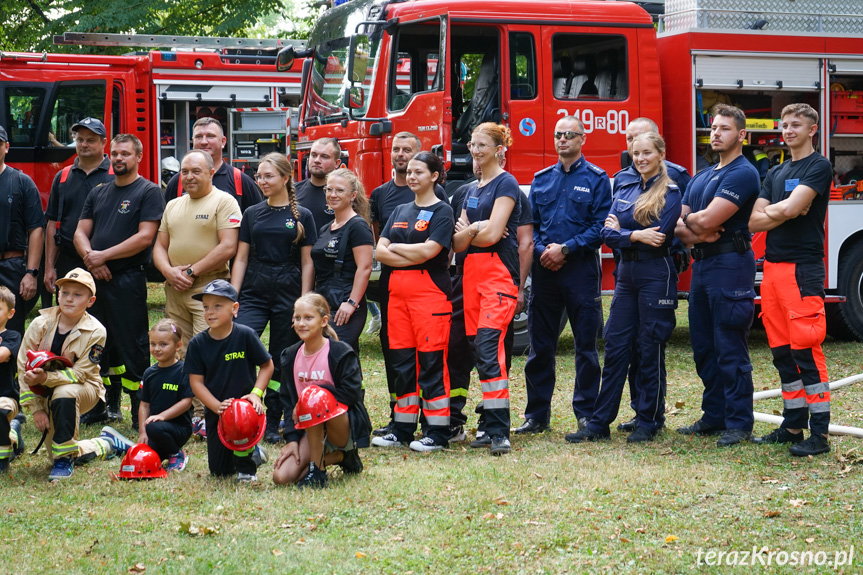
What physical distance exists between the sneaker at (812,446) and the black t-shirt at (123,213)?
14.5 feet

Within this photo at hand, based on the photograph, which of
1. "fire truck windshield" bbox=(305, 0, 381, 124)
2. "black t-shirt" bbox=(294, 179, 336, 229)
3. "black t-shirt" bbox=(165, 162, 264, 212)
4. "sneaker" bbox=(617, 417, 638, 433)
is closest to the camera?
Answer: "sneaker" bbox=(617, 417, 638, 433)

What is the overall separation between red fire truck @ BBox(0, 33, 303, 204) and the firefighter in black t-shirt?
8151 millimetres

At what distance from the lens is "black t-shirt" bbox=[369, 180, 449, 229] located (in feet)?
24.1

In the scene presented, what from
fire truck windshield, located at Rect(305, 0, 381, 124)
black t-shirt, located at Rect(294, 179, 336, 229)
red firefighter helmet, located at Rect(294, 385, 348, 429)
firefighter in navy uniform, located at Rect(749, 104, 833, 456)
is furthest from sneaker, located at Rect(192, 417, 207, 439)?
fire truck windshield, located at Rect(305, 0, 381, 124)

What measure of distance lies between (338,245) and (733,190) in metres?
2.48

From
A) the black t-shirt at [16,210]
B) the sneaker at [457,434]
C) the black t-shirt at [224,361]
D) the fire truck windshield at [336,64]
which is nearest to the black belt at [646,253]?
the sneaker at [457,434]

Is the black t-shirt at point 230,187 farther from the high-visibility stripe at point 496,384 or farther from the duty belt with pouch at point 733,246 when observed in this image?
the duty belt with pouch at point 733,246

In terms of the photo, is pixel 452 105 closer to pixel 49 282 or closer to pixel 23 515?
pixel 49 282

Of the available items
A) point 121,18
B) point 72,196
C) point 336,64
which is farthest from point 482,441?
point 121,18

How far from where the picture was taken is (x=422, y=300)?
6.36 meters

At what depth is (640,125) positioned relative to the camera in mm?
7066

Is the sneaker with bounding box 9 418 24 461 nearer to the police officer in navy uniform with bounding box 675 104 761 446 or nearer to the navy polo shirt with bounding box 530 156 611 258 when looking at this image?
the navy polo shirt with bounding box 530 156 611 258

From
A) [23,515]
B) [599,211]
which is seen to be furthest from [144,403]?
[599,211]

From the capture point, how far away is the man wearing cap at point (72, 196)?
7.51 m
